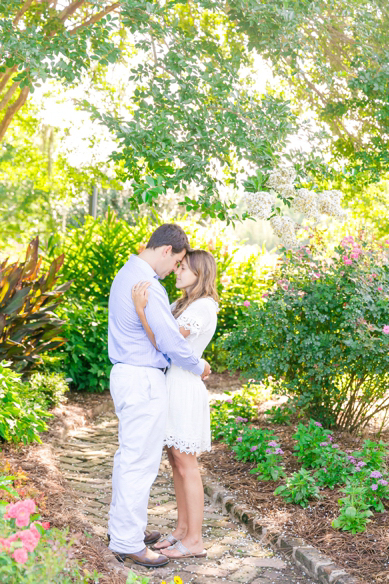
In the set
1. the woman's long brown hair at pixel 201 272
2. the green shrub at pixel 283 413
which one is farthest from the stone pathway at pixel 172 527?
the woman's long brown hair at pixel 201 272

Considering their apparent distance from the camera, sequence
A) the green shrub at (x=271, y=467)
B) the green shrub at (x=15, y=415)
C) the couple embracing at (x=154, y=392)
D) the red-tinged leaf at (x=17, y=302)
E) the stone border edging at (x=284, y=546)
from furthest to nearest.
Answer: the red-tinged leaf at (x=17, y=302) < the green shrub at (x=271, y=467) < the green shrub at (x=15, y=415) < the couple embracing at (x=154, y=392) < the stone border edging at (x=284, y=546)

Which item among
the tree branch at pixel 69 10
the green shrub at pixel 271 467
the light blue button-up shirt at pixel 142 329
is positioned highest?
the tree branch at pixel 69 10

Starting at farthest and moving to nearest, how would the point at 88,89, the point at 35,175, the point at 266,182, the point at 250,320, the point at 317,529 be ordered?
the point at 35,175 < the point at 88,89 < the point at 250,320 < the point at 266,182 < the point at 317,529

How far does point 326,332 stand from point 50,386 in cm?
278

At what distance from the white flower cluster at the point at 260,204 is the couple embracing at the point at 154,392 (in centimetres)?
50

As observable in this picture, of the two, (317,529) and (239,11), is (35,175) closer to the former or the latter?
(239,11)

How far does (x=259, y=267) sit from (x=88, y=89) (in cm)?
415

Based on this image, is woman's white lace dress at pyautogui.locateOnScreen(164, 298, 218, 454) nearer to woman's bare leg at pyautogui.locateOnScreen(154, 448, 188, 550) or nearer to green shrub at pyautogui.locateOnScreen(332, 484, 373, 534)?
woman's bare leg at pyautogui.locateOnScreen(154, 448, 188, 550)

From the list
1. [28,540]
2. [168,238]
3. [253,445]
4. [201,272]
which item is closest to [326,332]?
[253,445]

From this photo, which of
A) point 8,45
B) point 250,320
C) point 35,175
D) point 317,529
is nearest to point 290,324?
point 250,320

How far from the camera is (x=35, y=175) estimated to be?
388 inches

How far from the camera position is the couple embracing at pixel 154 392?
129 inches

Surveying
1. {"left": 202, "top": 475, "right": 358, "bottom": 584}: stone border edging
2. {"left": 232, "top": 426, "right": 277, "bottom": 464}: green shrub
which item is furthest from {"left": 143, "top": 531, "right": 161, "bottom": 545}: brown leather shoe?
{"left": 232, "top": 426, "right": 277, "bottom": 464}: green shrub

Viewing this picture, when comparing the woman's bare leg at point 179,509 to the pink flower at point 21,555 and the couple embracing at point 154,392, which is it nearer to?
the couple embracing at point 154,392
